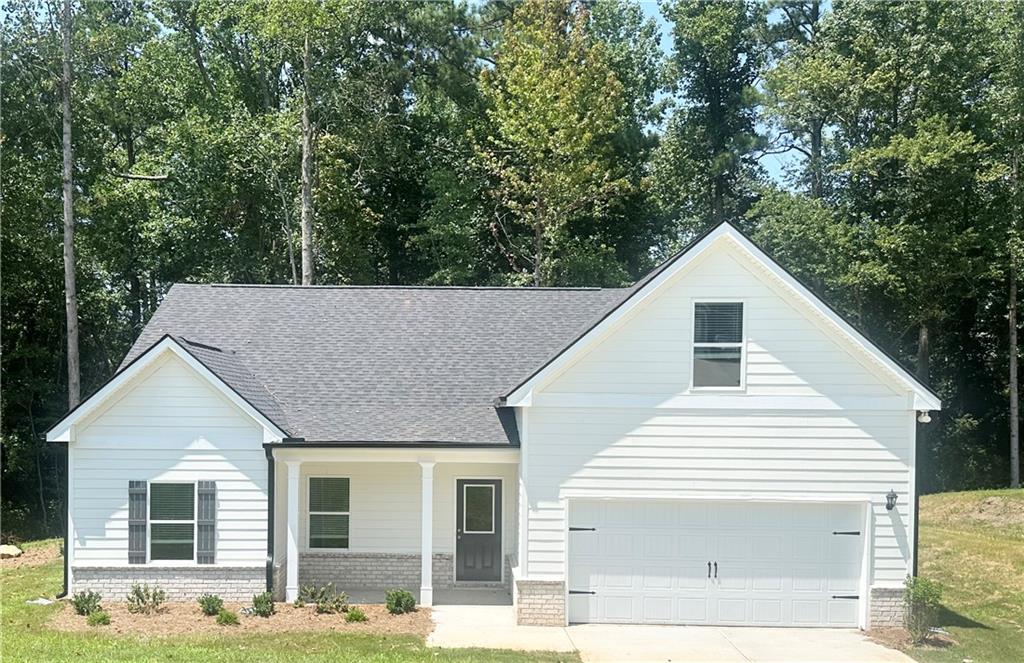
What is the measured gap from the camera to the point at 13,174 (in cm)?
2862

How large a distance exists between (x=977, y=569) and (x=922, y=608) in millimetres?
6228

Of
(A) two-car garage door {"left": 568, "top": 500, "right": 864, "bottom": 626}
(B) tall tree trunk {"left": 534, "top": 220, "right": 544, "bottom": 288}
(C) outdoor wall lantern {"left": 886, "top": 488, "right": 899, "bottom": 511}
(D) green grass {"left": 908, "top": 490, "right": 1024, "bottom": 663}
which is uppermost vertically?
(B) tall tree trunk {"left": 534, "top": 220, "right": 544, "bottom": 288}

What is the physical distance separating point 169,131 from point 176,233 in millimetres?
3906

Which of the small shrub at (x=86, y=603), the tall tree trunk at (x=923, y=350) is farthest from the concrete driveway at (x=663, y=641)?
the tall tree trunk at (x=923, y=350)

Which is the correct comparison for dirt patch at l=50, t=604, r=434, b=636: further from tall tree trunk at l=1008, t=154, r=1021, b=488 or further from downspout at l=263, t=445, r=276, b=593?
tall tree trunk at l=1008, t=154, r=1021, b=488

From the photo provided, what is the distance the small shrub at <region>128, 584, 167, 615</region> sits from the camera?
47.5 ft

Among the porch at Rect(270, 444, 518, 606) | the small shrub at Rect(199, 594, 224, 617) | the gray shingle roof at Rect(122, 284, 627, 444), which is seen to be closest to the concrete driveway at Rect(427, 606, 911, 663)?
the porch at Rect(270, 444, 518, 606)

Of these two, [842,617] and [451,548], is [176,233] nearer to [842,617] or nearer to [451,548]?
[451,548]

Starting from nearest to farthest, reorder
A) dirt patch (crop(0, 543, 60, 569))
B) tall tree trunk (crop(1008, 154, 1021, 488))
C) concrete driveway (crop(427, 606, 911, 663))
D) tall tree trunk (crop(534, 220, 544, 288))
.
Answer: concrete driveway (crop(427, 606, 911, 663)), dirt patch (crop(0, 543, 60, 569)), tall tree trunk (crop(1008, 154, 1021, 488)), tall tree trunk (crop(534, 220, 544, 288))

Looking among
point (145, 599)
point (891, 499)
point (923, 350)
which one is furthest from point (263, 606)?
point (923, 350)

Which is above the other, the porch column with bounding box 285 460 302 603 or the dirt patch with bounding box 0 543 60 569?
the porch column with bounding box 285 460 302 603

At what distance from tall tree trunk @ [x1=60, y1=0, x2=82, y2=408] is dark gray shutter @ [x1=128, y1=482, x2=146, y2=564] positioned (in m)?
14.1

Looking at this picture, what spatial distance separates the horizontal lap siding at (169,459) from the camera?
15.1 meters

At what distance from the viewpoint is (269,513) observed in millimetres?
15133
